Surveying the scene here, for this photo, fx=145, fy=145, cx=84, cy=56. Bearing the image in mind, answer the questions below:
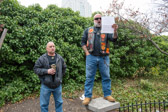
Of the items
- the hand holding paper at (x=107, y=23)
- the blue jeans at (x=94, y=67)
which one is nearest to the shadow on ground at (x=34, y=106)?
the blue jeans at (x=94, y=67)

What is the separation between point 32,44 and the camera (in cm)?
474

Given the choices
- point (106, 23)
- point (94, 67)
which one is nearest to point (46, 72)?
point (94, 67)

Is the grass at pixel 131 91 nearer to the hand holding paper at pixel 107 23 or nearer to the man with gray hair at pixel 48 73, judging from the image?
the man with gray hair at pixel 48 73

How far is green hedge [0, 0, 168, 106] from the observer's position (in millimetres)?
4539

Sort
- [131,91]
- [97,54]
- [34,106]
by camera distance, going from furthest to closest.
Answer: [131,91] → [34,106] → [97,54]

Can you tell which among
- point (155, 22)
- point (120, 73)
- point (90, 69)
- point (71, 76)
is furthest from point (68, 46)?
point (155, 22)

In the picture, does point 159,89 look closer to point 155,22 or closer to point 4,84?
point 155,22

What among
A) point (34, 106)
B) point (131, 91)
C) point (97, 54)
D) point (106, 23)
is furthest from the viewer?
point (131, 91)

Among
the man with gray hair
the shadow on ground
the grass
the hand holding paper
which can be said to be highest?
the hand holding paper

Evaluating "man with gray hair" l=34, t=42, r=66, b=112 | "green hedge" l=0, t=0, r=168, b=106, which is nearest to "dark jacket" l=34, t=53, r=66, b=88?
"man with gray hair" l=34, t=42, r=66, b=112

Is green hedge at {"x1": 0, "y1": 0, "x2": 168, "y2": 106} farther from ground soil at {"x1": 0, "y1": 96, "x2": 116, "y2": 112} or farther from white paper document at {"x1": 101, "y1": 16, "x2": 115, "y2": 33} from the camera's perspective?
white paper document at {"x1": 101, "y1": 16, "x2": 115, "y2": 33}

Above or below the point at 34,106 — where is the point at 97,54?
above

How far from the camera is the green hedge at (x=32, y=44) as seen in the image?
179 inches

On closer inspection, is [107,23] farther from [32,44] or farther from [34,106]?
[34,106]
